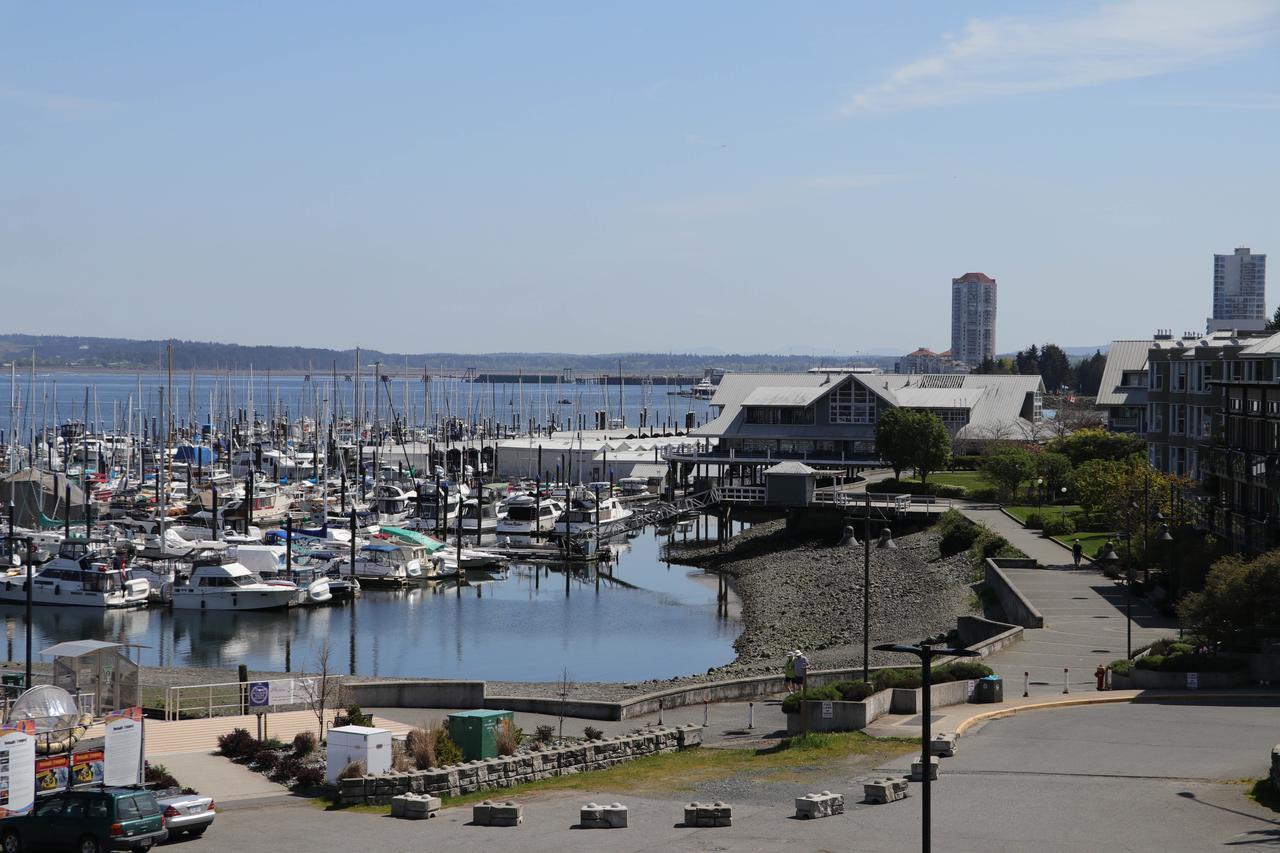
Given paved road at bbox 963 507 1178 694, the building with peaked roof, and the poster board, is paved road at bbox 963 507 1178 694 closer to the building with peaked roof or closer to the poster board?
the poster board

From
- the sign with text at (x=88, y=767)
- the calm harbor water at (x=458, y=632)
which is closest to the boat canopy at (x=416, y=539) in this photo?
the calm harbor water at (x=458, y=632)

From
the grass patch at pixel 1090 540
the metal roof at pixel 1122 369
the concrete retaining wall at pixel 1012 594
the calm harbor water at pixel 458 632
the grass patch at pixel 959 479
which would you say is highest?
the metal roof at pixel 1122 369

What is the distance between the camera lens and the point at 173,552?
81750mm

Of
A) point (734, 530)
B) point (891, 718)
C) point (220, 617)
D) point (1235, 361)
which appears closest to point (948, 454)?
point (734, 530)

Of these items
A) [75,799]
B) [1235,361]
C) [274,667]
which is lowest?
[274,667]

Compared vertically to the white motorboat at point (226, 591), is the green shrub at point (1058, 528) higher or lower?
higher

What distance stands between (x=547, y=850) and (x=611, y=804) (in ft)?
10.0

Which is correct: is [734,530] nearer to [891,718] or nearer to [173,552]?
[173,552]

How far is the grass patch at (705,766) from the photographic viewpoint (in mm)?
29422

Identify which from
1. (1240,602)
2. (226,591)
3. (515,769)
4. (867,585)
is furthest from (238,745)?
(226,591)

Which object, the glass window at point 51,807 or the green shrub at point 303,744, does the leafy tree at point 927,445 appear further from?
the glass window at point 51,807

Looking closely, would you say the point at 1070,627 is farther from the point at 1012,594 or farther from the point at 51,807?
the point at 51,807

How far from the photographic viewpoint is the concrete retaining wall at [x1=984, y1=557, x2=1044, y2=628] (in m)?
48.4

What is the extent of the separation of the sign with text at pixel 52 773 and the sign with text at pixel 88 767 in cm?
16
